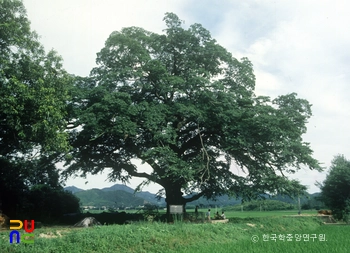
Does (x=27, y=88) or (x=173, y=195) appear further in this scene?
(x=173, y=195)

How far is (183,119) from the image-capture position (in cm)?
2059

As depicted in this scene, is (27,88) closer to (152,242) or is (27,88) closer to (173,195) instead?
(152,242)

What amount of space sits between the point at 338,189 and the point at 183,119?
14237 millimetres

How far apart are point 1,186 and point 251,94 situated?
1859cm

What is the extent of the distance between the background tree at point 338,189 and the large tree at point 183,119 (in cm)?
697

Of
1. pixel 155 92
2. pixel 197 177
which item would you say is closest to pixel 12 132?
pixel 155 92

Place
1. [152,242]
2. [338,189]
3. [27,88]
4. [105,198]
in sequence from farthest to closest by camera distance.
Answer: [105,198]
[338,189]
[27,88]
[152,242]

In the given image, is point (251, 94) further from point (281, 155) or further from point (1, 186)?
point (1, 186)

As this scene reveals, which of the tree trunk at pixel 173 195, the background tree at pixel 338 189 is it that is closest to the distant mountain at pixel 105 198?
the background tree at pixel 338 189

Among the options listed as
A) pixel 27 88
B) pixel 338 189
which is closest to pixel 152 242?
pixel 27 88

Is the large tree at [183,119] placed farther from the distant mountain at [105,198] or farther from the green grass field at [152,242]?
the distant mountain at [105,198]

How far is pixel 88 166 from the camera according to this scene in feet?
70.8

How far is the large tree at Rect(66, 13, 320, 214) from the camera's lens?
17.7 m

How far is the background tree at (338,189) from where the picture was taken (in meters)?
24.5
